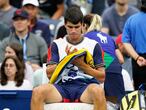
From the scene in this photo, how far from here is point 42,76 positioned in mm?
9453

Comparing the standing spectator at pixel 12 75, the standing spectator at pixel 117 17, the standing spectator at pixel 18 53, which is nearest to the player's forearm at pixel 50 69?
the standing spectator at pixel 12 75

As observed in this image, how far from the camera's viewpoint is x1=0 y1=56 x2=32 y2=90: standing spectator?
30.2 feet

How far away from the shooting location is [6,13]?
12305 millimetres

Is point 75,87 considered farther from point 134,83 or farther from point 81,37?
point 134,83

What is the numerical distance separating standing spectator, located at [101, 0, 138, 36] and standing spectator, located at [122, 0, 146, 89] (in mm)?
Result: 3029

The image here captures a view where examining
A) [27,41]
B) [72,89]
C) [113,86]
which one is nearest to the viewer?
[72,89]

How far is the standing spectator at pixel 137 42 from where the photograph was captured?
30.2ft

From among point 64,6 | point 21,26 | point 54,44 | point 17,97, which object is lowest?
point 17,97

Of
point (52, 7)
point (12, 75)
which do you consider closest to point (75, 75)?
point (12, 75)

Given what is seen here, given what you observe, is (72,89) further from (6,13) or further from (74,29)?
(6,13)

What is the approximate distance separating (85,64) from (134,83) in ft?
5.76

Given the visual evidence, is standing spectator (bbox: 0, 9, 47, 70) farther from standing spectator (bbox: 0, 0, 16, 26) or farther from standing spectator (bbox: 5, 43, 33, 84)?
standing spectator (bbox: 0, 0, 16, 26)

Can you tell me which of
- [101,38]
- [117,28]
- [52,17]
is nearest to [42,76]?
[101,38]

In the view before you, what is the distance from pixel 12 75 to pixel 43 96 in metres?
1.92
